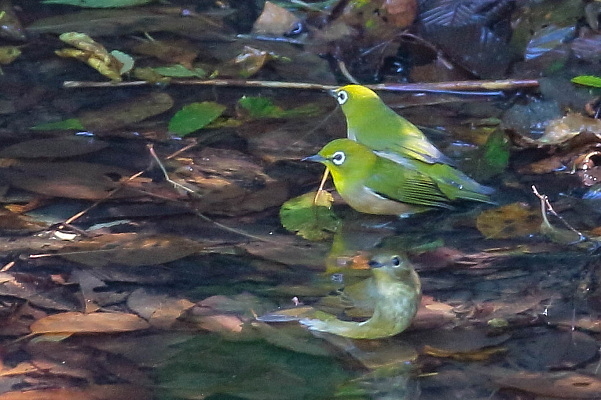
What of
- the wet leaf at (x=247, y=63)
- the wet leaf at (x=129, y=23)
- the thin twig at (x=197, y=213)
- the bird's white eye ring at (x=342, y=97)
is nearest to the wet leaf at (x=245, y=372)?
the thin twig at (x=197, y=213)

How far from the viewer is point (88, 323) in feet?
9.68

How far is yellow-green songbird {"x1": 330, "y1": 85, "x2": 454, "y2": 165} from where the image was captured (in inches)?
175

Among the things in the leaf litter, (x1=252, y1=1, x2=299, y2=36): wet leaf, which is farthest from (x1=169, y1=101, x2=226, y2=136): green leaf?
(x1=252, y1=1, x2=299, y2=36): wet leaf

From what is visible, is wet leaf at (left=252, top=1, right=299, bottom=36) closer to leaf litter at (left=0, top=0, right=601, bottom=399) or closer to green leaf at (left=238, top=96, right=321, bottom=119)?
leaf litter at (left=0, top=0, right=601, bottom=399)

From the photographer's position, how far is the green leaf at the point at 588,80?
493 cm

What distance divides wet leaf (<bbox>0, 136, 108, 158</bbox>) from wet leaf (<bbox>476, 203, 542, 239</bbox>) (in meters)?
2.08

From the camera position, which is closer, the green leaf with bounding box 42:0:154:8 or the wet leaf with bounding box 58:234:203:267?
the wet leaf with bounding box 58:234:203:267

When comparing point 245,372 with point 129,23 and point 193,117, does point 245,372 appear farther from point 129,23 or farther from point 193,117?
point 129,23

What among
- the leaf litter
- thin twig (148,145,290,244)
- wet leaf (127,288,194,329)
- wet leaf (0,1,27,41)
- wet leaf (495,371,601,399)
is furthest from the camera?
wet leaf (0,1,27,41)

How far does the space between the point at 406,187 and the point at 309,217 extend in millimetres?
598

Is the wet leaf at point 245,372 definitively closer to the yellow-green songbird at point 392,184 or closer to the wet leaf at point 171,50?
the yellow-green songbird at point 392,184

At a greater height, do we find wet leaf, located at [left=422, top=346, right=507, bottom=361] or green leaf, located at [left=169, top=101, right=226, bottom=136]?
wet leaf, located at [left=422, top=346, right=507, bottom=361]

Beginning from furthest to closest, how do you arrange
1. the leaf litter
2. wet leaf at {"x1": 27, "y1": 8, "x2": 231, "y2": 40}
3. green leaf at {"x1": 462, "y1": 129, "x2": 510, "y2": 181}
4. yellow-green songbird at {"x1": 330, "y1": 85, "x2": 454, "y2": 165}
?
1. wet leaf at {"x1": 27, "y1": 8, "x2": 231, "y2": 40}
2. yellow-green songbird at {"x1": 330, "y1": 85, "x2": 454, "y2": 165}
3. green leaf at {"x1": 462, "y1": 129, "x2": 510, "y2": 181}
4. the leaf litter

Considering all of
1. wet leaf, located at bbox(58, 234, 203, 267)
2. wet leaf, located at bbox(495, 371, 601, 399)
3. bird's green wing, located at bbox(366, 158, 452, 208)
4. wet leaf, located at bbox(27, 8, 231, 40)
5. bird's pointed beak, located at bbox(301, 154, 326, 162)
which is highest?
wet leaf, located at bbox(495, 371, 601, 399)
